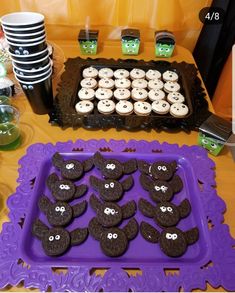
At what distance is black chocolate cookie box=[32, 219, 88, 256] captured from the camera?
534 millimetres

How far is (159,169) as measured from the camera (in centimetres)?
67

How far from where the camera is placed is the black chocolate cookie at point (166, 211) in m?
0.58

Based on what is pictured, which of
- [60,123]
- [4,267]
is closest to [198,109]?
[60,123]

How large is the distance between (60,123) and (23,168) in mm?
174

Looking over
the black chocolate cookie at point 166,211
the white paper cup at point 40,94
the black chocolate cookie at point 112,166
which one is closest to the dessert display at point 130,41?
the white paper cup at point 40,94

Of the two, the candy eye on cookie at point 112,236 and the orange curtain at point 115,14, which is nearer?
the candy eye on cookie at point 112,236

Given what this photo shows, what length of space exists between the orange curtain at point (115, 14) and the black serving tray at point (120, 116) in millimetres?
265

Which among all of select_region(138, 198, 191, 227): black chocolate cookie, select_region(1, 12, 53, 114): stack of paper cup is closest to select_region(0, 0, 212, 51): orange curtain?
select_region(1, 12, 53, 114): stack of paper cup

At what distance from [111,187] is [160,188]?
0.11 m

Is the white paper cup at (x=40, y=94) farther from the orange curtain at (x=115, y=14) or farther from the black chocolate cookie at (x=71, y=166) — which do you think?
the orange curtain at (x=115, y=14)

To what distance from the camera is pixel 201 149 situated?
728 mm

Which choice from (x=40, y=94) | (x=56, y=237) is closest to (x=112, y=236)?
(x=56, y=237)

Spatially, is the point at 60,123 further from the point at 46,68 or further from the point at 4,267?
the point at 4,267

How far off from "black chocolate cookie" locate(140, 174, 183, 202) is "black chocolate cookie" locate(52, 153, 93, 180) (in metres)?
0.14
